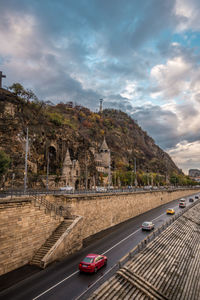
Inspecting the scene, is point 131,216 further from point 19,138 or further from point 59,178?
point 19,138

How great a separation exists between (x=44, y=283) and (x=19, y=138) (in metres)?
35.5

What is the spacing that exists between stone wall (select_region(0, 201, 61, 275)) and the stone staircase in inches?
14.0

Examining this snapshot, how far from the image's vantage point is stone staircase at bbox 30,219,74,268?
17.2 m

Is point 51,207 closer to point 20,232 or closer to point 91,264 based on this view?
point 20,232

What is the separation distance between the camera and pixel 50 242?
19094 millimetres

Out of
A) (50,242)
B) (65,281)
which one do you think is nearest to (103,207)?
(50,242)

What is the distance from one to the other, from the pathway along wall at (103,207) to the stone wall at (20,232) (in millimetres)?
4158

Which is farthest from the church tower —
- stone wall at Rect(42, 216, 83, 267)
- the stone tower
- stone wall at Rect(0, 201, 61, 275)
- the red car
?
the red car

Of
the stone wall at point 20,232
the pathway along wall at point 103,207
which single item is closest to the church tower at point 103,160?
the pathway along wall at point 103,207

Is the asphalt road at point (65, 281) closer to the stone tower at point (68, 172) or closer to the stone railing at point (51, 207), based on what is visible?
the stone railing at point (51, 207)

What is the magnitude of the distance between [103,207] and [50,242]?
11.6 m

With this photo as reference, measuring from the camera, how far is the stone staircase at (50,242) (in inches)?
679

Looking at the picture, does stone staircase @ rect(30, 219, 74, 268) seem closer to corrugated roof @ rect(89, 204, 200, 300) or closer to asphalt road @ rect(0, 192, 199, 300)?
asphalt road @ rect(0, 192, 199, 300)

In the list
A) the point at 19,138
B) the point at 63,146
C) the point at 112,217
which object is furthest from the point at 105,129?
the point at 112,217
